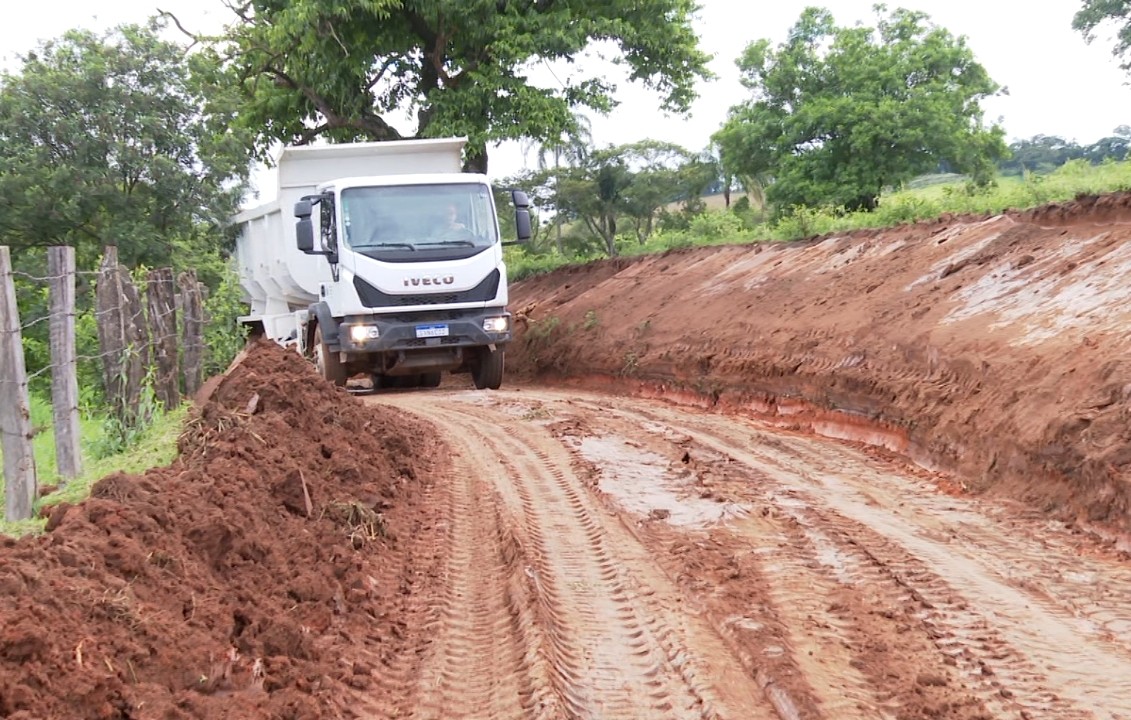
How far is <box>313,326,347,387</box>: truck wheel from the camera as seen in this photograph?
14.0 meters

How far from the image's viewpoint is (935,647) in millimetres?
4527

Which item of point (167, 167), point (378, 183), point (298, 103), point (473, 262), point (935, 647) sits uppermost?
point (298, 103)

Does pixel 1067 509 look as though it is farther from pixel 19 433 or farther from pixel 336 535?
pixel 19 433

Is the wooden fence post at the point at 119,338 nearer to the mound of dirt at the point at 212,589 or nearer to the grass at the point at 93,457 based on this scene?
the grass at the point at 93,457

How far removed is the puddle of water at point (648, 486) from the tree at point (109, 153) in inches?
424

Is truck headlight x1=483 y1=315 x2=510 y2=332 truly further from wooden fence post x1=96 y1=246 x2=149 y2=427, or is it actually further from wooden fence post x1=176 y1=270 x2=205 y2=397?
wooden fence post x1=96 y1=246 x2=149 y2=427

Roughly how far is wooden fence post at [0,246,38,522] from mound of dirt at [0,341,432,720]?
69cm

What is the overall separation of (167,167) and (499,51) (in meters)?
6.72

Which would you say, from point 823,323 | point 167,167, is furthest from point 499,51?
point 823,323

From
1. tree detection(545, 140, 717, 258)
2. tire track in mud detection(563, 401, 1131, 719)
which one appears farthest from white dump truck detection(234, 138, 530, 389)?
tree detection(545, 140, 717, 258)

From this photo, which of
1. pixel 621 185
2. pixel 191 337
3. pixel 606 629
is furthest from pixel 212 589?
pixel 621 185

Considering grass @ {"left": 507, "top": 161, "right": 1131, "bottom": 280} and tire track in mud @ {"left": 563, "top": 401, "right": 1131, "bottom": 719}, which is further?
grass @ {"left": 507, "top": 161, "right": 1131, "bottom": 280}

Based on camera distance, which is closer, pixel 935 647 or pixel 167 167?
pixel 935 647

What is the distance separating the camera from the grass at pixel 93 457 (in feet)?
18.8
